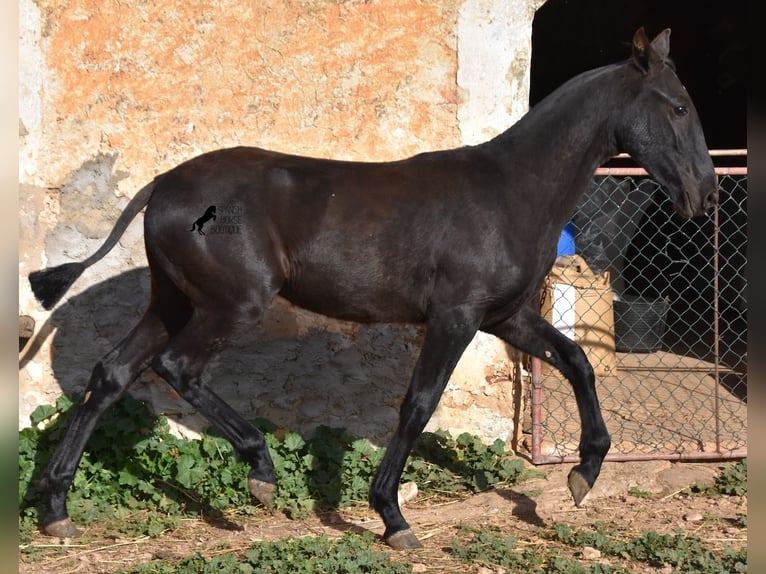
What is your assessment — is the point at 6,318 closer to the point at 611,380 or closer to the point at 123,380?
the point at 123,380

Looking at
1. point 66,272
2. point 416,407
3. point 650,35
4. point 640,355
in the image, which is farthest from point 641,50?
point 650,35

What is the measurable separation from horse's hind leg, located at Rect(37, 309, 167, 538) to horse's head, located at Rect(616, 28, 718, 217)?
271cm

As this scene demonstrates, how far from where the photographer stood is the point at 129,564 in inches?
179

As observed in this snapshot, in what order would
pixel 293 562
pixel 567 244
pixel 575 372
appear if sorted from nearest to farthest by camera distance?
1. pixel 293 562
2. pixel 575 372
3. pixel 567 244

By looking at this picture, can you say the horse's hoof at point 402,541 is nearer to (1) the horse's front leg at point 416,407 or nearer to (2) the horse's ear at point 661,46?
(1) the horse's front leg at point 416,407

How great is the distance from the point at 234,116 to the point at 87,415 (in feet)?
6.71

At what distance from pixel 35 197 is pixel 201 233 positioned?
167cm

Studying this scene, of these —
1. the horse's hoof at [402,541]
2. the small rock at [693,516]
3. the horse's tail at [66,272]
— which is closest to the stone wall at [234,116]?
the horse's tail at [66,272]

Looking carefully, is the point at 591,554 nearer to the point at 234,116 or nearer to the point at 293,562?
the point at 293,562

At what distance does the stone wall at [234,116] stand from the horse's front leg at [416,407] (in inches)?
49.5

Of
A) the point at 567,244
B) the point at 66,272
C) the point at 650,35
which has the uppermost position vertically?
the point at 650,35

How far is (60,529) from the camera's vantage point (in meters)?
4.84

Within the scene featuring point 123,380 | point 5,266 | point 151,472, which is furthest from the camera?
point 151,472

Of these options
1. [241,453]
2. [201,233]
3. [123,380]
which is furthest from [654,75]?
[123,380]
